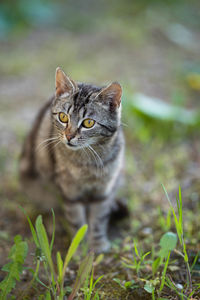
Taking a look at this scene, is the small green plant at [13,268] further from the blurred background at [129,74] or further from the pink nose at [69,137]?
the pink nose at [69,137]

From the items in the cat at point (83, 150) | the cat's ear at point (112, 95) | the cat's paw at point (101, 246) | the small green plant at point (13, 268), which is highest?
the cat's ear at point (112, 95)

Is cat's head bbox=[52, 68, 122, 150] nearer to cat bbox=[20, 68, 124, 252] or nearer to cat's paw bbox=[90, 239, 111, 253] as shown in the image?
cat bbox=[20, 68, 124, 252]

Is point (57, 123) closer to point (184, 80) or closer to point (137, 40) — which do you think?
point (184, 80)

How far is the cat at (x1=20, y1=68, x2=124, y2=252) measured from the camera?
6.25 ft

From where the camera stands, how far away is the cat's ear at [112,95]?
188 cm

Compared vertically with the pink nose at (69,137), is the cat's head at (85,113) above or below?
above

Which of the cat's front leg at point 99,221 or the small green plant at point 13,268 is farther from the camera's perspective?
the cat's front leg at point 99,221

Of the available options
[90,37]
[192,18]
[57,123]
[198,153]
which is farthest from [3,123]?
[192,18]

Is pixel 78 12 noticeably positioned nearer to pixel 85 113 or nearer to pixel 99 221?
pixel 85 113

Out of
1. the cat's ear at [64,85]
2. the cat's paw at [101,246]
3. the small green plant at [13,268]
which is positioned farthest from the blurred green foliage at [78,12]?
the small green plant at [13,268]

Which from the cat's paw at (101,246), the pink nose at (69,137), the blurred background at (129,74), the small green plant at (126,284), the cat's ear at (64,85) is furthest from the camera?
the blurred background at (129,74)

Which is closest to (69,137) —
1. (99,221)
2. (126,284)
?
(99,221)

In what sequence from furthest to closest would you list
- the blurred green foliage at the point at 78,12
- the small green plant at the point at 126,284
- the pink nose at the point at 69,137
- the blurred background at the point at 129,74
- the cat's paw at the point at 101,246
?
the blurred green foliage at the point at 78,12 → the blurred background at the point at 129,74 → the cat's paw at the point at 101,246 → the pink nose at the point at 69,137 → the small green plant at the point at 126,284

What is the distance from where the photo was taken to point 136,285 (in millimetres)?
1679
